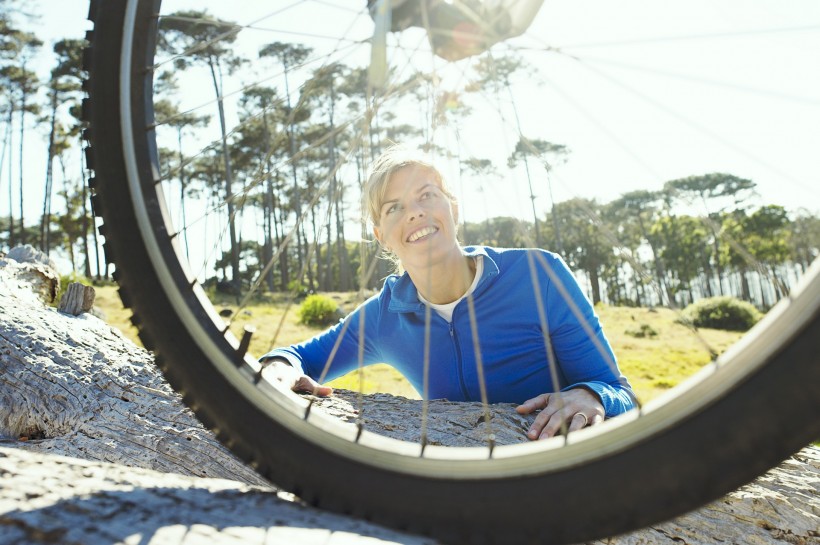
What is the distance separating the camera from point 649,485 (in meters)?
0.80

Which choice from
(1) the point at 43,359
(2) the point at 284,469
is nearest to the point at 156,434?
(1) the point at 43,359

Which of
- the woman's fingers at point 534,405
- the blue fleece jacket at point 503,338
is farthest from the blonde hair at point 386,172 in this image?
the woman's fingers at point 534,405

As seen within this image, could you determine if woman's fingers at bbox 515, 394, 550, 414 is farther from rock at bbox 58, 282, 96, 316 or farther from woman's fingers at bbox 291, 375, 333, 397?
rock at bbox 58, 282, 96, 316

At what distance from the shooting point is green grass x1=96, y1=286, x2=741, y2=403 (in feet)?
22.6

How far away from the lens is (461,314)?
1.81 meters

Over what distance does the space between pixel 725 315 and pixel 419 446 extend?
15379 millimetres

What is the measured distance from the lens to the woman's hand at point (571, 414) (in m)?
1.31

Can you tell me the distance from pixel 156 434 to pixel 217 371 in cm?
93

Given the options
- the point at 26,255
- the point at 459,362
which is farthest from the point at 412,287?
the point at 26,255

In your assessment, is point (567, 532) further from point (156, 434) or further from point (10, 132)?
point (10, 132)

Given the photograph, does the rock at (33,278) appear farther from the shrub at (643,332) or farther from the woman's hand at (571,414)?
the shrub at (643,332)

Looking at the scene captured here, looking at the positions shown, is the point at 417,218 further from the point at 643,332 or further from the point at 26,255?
the point at 643,332

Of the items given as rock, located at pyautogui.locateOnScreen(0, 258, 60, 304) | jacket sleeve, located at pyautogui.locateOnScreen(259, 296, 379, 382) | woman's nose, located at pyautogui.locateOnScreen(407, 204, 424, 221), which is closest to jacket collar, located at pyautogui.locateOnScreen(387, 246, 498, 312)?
jacket sleeve, located at pyautogui.locateOnScreen(259, 296, 379, 382)

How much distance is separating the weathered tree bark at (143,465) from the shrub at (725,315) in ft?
46.0
